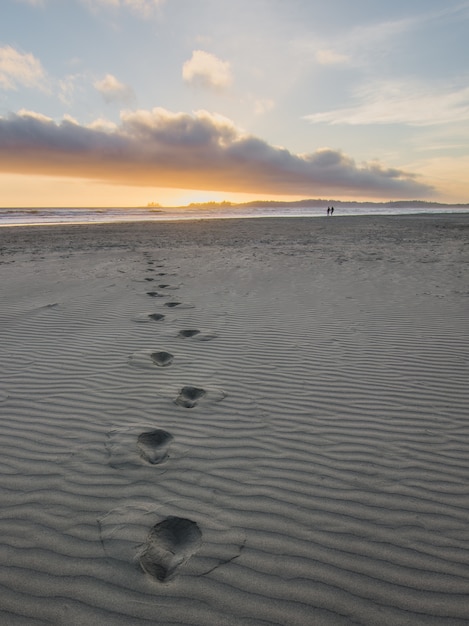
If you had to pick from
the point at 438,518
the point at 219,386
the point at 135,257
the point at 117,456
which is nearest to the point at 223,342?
the point at 219,386

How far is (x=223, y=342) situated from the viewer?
509 cm

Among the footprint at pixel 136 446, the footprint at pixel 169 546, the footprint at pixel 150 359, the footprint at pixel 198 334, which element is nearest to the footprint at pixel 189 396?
the footprint at pixel 136 446

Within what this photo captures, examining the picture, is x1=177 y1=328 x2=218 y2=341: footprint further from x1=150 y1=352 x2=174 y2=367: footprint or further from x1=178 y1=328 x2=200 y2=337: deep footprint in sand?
→ x1=150 y1=352 x2=174 y2=367: footprint

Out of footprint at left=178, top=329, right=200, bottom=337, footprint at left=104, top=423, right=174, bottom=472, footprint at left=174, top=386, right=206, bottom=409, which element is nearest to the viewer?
footprint at left=104, top=423, right=174, bottom=472

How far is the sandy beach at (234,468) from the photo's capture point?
5.86ft

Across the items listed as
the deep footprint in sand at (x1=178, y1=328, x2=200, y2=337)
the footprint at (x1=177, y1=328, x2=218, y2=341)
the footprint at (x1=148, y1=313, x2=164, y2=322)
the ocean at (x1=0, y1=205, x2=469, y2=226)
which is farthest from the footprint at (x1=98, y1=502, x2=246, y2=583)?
the ocean at (x1=0, y1=205, x2=469, y2=226)

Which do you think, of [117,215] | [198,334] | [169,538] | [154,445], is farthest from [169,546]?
[117,215]

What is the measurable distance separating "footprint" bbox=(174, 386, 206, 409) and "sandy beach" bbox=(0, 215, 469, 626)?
0.06ft

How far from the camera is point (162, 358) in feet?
14.8

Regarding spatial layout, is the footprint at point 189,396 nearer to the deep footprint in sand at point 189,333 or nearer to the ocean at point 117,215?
the deep footprint in sand at point 189,333

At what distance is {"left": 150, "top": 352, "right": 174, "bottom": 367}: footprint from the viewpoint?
4.38 m

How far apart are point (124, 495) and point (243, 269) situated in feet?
27.7

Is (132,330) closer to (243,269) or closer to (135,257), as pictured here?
(243,269)

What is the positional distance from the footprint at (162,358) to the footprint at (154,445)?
54.1 inches
